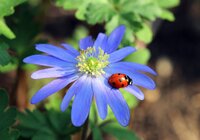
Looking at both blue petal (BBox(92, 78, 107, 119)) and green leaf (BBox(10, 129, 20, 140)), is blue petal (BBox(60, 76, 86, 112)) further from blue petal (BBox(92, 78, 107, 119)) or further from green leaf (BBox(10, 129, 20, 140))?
green leaf (BBox(10, 129, 20, 140))

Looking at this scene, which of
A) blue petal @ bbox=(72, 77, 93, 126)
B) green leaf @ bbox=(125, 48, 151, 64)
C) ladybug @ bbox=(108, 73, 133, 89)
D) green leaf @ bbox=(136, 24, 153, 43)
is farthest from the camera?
green leaf @ bbox=(125, 48, 151, 64)

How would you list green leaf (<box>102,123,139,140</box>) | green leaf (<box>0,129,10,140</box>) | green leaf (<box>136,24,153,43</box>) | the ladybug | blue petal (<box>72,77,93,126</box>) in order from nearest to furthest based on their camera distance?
blue petal (<box>72,77,93,126</box>) → the ladybug → green leaf (<box>0,129,10,140</box>) → green leaf (<box>102,123,139,140</box>) → green leaf (<box>136,24,153,43</box>)

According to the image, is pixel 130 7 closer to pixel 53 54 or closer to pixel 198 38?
pixel 53 54

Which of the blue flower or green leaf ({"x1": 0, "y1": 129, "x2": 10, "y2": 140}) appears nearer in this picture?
the blue flower

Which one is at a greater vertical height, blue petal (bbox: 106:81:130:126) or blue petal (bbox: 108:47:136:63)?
blue petal (bbox: 108:47:136:63)

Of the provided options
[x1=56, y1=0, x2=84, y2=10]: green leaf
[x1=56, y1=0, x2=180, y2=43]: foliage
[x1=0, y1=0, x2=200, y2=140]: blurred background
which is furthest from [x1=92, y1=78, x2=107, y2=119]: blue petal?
[x1=56, y1=0, x2=84, y2=10]: green leaf

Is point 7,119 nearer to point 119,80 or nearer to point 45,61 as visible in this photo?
point 45,61
